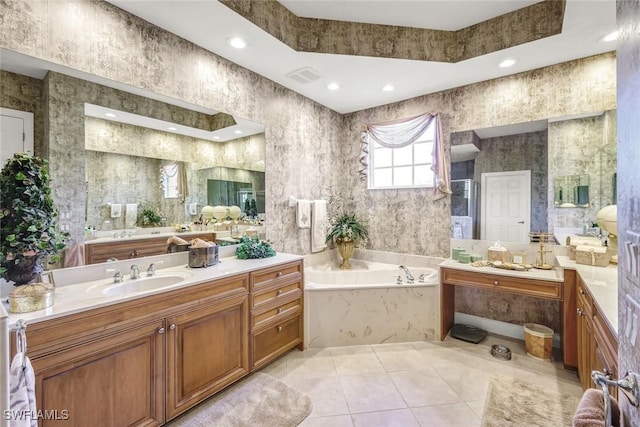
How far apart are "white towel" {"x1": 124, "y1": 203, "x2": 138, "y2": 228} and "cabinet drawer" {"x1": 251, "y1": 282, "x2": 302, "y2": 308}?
3.37 ft

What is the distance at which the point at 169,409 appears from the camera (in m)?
1.69

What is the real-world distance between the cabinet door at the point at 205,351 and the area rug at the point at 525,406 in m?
1.67

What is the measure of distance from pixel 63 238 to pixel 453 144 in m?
3.49

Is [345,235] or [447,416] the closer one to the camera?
[447,416]

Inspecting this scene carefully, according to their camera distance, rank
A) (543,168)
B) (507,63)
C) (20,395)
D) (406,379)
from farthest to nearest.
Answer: (543,168) < (507,63) < (406,379) < (20,395)

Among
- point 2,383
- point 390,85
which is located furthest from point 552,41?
point 2,383

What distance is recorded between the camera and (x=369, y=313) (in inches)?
110

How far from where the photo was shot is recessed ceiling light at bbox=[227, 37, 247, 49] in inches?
90.0

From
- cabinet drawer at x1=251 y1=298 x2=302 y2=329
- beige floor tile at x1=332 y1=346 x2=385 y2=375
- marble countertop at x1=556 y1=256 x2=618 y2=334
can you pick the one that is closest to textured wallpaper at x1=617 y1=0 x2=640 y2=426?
marble countertop at x1=556 y1=256 x2=618 y2=334

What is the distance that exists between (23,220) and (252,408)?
5.49ft

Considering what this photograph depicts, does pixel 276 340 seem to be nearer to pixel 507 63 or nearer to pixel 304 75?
pixel 304 75

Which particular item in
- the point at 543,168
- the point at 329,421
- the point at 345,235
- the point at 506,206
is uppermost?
the point at 543,168

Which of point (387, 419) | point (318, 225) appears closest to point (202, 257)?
point (318, 225)

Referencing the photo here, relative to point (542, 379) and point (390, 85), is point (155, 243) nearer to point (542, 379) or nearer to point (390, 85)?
point (390, 85)
